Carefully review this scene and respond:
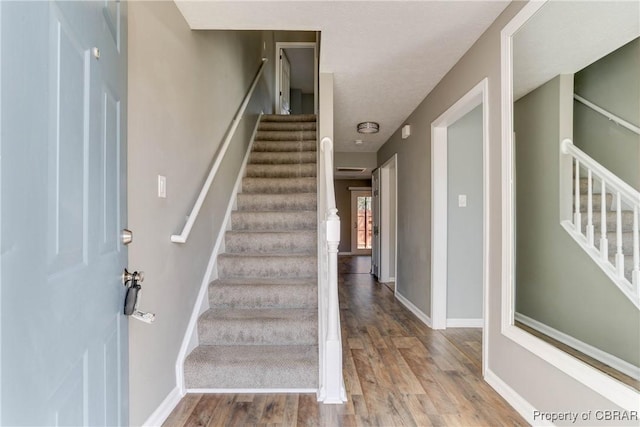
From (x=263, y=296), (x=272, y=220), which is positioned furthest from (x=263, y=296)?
(x=272, y=220)

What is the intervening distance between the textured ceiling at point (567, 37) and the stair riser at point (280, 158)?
8.09 ft

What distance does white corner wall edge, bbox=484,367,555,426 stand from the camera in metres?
1.57

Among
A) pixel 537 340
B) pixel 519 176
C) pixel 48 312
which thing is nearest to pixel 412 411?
pixel 537 340

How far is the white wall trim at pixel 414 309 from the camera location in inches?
125

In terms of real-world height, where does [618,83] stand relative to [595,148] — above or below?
above

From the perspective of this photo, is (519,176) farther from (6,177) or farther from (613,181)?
(6,177)

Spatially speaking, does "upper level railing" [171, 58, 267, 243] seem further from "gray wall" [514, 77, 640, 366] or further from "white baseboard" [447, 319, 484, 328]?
"white baseboard" [447, 319, 484, 328]

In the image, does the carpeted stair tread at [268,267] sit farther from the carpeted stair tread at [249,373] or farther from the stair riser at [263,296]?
the carpeted stair tread at [249,373]

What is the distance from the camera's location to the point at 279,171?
3611 millimetres

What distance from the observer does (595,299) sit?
4.39 feet

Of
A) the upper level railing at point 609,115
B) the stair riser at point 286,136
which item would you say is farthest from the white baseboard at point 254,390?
the stair riser at point 286,136

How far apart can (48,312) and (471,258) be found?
10.5 ft

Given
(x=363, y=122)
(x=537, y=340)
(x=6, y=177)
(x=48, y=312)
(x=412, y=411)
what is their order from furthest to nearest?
1. (x=363, y=122)
2. (x=412, y=411)
3. (x=537, y=340)
4. (x=48, y=312)
5. (x=6, y=177)

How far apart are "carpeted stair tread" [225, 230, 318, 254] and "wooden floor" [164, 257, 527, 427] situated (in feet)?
2.95
